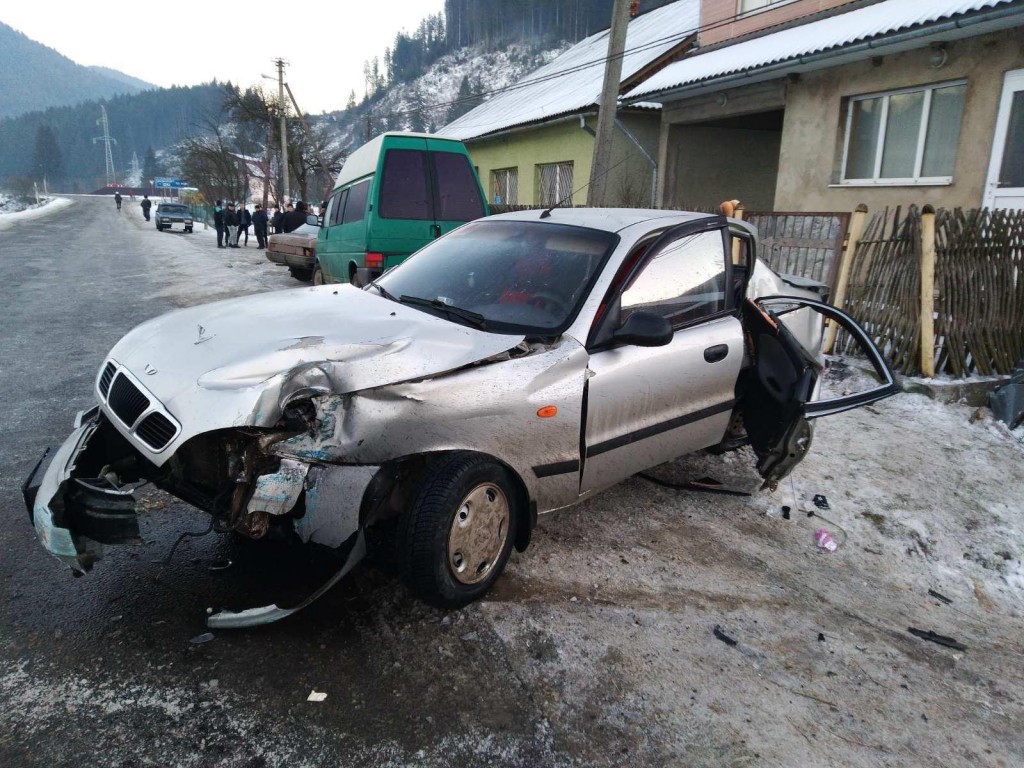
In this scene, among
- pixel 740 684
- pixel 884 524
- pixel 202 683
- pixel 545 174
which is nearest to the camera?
pixel 202 683

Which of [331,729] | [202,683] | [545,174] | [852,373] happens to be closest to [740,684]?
[331,729]

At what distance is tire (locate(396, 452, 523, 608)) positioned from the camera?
8.69 ft

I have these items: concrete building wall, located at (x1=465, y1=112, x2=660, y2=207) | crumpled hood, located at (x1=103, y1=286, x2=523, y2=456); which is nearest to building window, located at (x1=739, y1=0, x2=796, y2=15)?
concrete building wall, located at (x1=465, y1=112, x2=660, y2=207)

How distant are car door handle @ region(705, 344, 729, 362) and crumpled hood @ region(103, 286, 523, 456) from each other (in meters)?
1.29

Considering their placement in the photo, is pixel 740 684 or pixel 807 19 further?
pixel 807 19

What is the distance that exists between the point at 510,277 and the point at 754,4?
12870mm

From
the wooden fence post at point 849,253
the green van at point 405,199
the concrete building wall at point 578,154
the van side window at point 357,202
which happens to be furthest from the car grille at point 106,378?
the concrete building wall at point 578,154

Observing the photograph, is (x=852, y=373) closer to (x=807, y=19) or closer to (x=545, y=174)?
(x=807, y=19)

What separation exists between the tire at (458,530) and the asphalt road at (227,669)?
202mm

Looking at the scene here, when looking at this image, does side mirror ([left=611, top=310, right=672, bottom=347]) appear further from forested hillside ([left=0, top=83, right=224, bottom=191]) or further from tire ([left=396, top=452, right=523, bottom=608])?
forested hillside ([left=0, top=83, right=224, bottom=191])

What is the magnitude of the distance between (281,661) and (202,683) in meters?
0.27

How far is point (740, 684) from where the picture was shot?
2.60m

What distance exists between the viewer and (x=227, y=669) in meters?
2.48

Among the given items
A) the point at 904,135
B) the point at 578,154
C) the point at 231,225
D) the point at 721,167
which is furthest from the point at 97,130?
the point at 904,135
